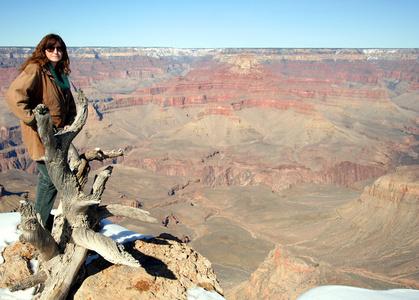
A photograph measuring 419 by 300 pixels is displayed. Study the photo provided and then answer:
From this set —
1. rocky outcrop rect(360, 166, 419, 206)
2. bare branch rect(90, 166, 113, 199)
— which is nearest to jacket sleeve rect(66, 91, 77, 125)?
bare branch rect(90, 166, 113, 199)

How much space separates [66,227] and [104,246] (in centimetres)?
119

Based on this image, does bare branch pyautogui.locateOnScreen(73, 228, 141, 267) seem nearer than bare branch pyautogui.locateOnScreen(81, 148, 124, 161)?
Yes

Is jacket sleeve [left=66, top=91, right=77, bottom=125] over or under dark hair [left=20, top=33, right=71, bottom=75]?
under

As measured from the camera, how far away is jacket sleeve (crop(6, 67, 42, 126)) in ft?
17.1

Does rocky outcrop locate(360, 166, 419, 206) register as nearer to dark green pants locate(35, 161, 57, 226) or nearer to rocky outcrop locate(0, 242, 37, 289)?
rocky outcrop locate(0, 242, 37, 289)

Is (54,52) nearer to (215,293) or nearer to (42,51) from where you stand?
(42,51)

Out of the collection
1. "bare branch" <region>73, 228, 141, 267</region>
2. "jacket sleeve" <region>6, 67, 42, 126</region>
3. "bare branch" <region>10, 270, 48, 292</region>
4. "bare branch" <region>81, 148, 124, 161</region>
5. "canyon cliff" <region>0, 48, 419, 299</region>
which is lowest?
"canyon cliff" <region>0, 48, 419, 299</region>

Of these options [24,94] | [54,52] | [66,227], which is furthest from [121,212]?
[54,52]

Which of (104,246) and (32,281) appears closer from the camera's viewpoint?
(104,246)

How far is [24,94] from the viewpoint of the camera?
211 inches

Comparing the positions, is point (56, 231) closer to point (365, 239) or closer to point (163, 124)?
point (365, 239)

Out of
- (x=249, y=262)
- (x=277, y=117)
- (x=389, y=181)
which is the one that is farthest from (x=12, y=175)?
(x=277, y=117)

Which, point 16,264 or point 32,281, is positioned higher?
point 32,281

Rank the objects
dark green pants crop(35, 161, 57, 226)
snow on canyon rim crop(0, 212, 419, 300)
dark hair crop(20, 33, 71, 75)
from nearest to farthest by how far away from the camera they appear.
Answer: dark hair crop(20, 33, 71, 75) < dark green pants crop(35, 161, 57, 226) < snow on canyon rim crop(0, 212, 419, 300)
